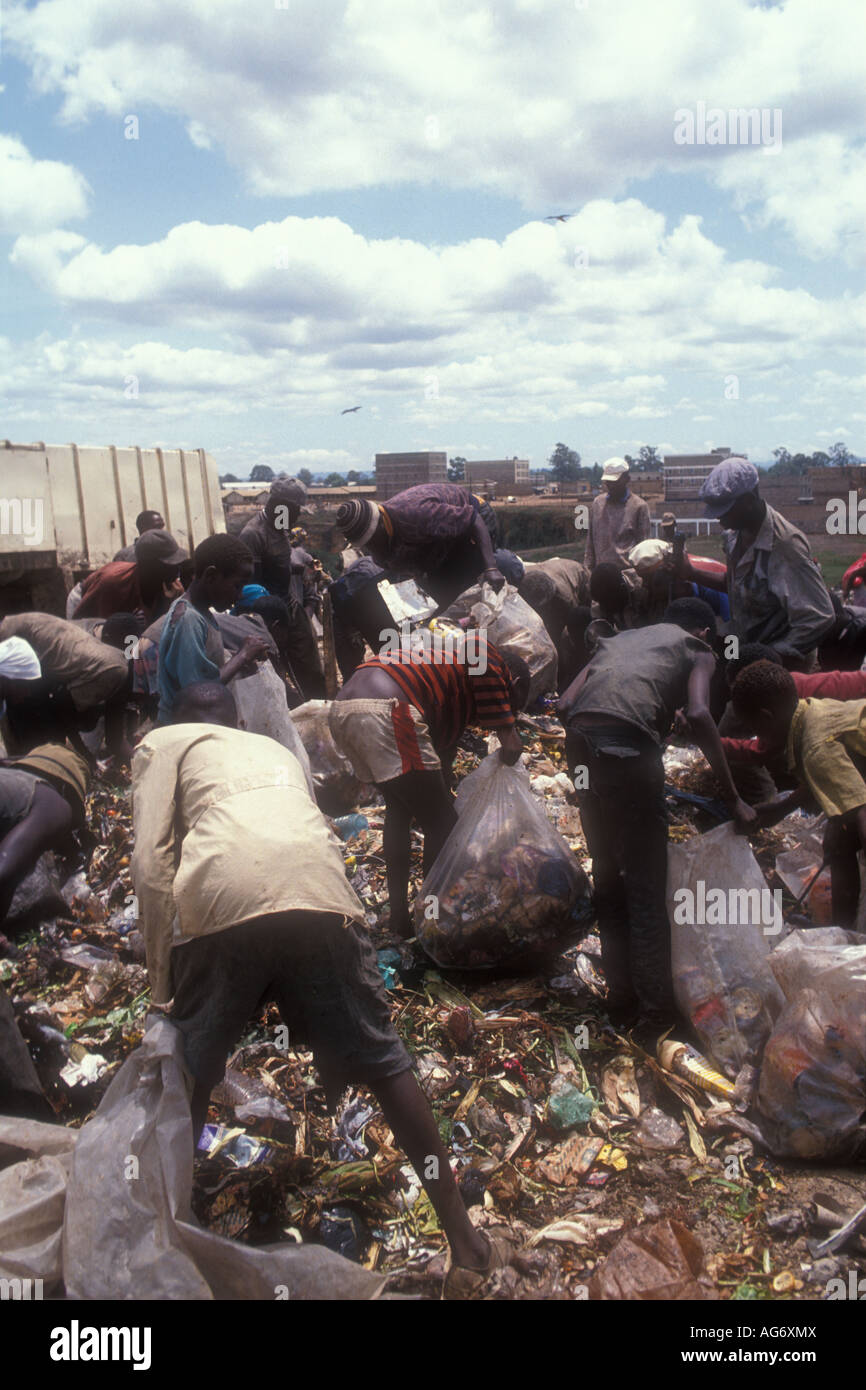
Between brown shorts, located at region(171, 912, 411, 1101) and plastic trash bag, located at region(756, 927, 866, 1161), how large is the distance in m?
1.17

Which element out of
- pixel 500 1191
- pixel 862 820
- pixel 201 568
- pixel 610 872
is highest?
pixel 201 568

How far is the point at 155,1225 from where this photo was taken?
203cm

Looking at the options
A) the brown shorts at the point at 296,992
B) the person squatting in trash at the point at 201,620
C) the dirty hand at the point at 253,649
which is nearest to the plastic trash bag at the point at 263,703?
the dirty hand at the point at 253,649

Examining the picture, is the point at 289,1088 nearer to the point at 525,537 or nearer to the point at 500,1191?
the point at 500,1191

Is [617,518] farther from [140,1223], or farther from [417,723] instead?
[140,1223]

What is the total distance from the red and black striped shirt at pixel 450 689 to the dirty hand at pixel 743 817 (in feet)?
2.82

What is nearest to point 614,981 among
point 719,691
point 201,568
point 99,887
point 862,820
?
point 862,820

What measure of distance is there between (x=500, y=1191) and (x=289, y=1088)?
30.7 inches

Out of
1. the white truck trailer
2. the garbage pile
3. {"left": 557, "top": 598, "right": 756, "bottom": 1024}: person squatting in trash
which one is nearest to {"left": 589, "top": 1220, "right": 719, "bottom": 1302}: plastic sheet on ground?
the garbage pile

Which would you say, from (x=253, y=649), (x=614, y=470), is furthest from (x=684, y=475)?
(x=253, y=649)

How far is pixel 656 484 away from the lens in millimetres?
13242

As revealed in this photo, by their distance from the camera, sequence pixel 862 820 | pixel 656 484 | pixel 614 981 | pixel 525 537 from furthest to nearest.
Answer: pixel 525 537 → pixel 656 484 → pixel 614 981 → pixel 862 820

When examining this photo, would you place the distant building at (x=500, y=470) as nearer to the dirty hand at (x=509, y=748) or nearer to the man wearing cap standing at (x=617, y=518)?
the man wearing cap standing at (x=617, y=518)

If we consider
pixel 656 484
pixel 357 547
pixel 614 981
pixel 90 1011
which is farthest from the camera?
pixel 656 484
